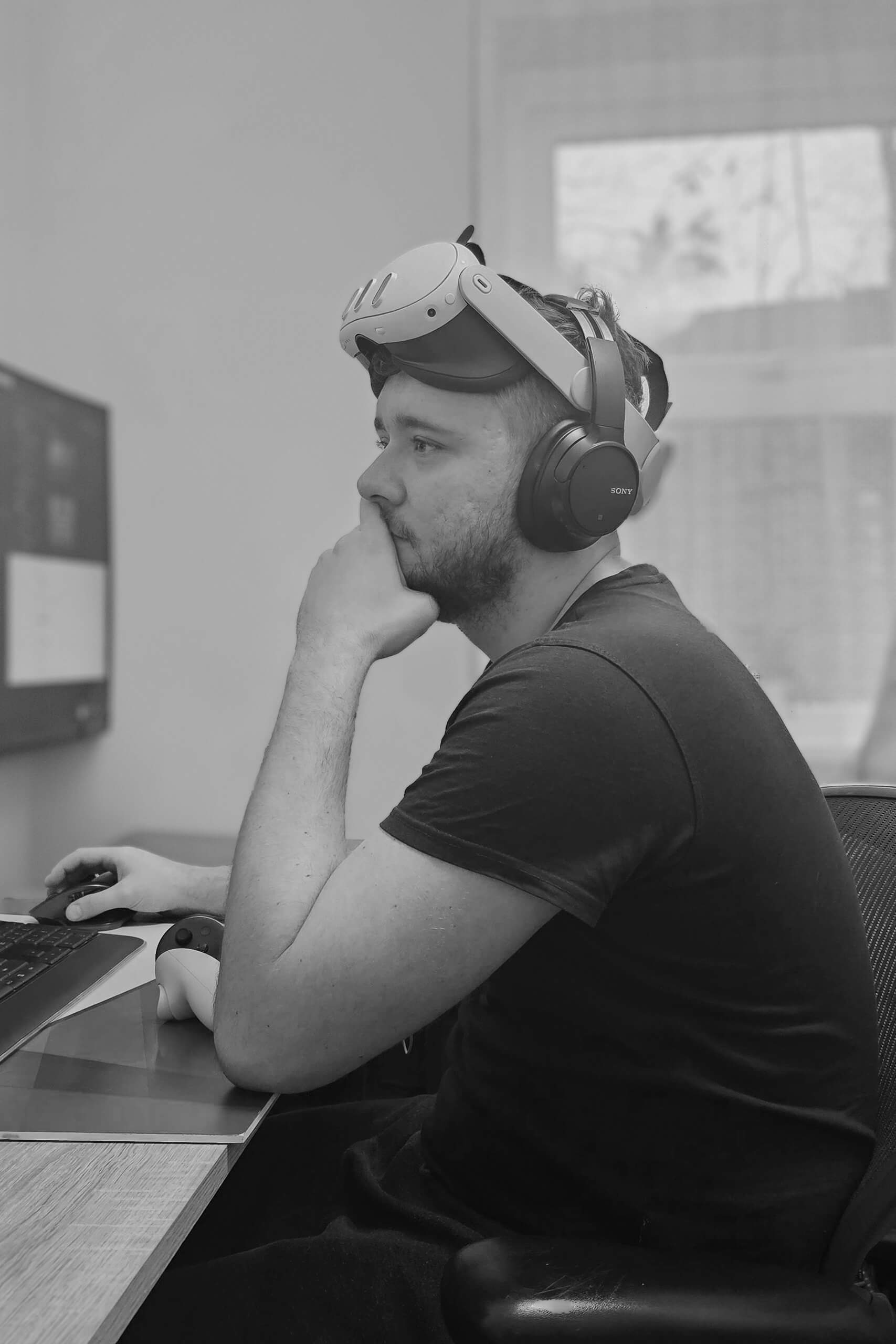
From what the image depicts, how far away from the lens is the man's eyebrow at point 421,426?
1.01 m

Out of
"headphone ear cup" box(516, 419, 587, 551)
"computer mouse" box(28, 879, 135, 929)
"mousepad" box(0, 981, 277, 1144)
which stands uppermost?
"headphone ear cup" box(516, 419, 587, 551)

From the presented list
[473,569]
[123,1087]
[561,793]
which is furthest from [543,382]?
[123,1087]

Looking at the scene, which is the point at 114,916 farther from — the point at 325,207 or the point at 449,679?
the point at 325,207

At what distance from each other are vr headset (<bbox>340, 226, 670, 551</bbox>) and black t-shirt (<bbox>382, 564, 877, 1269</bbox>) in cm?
18

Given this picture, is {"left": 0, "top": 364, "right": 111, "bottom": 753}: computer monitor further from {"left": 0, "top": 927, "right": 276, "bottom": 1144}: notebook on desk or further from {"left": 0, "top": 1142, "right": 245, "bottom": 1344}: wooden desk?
{"left": 0, "top": 1142, "right": 245, "bottom": 1344}: wooden desk

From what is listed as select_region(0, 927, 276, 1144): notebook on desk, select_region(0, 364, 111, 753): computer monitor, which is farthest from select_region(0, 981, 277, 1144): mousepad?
select_region(0, 364, 111, 753): computer monitor

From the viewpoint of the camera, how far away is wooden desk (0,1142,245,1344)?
53 cm

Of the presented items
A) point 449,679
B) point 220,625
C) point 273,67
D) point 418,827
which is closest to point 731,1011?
point 418,827

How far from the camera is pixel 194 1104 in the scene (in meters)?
0.78

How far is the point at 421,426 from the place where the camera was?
1017mm

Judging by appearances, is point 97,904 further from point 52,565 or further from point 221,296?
point 221,296

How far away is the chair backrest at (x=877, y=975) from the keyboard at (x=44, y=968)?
60 cm

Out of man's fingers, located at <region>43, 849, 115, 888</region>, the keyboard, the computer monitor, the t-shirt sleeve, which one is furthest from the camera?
the computer monitor

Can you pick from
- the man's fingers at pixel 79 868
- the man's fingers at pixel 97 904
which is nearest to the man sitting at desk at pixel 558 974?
the man's fingers at pixel 97 904
